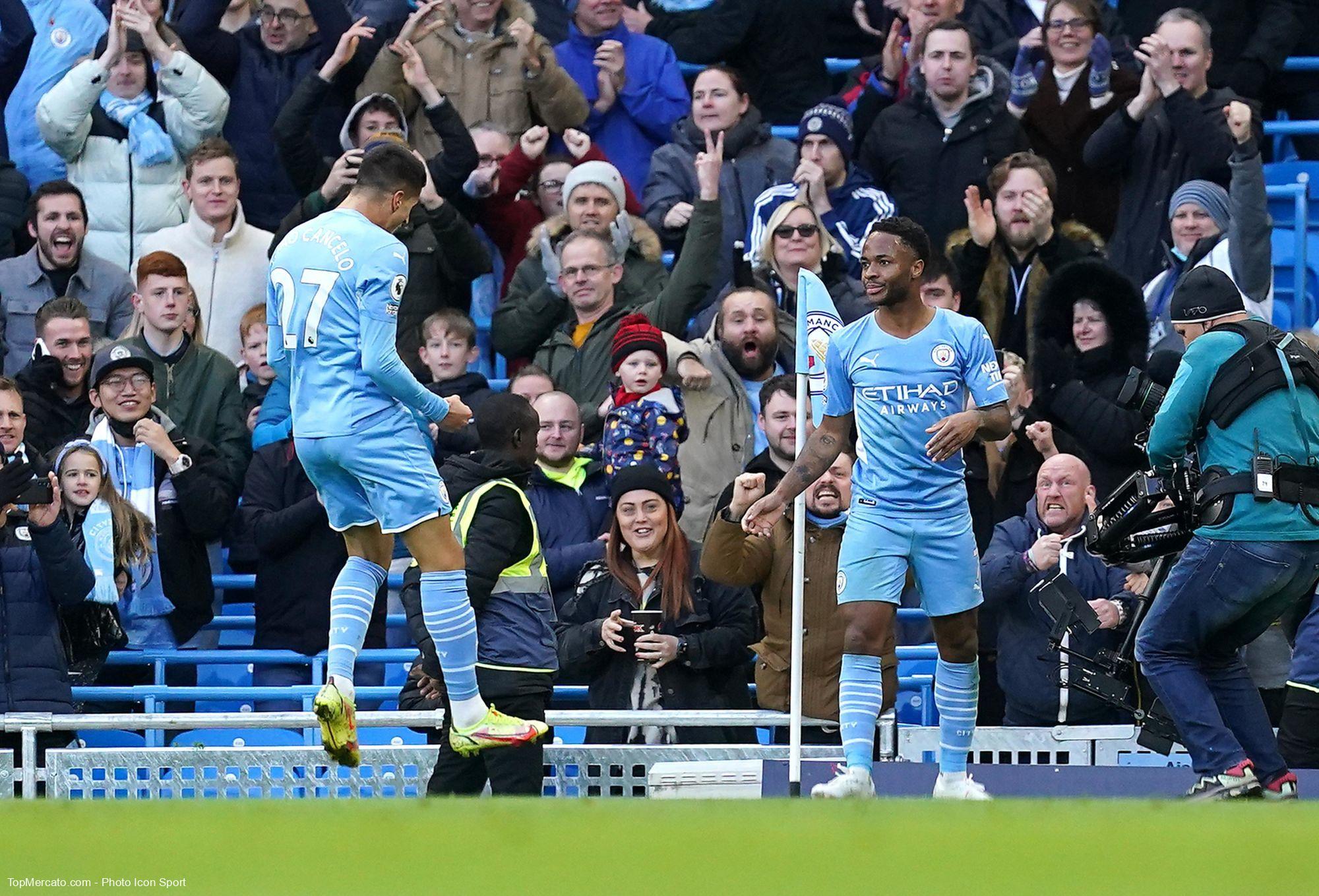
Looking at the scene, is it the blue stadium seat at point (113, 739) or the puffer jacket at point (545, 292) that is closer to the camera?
the blue stadium seat at point (113, 739)

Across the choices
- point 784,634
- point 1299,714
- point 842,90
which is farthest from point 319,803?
point 842,90

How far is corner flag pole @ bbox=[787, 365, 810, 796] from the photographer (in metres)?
8.38

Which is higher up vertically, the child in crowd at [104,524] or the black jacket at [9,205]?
the black jacket at [9,205]

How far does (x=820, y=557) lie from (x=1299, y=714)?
2.23m

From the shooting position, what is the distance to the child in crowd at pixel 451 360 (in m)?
11.6

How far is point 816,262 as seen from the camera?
11.9 m

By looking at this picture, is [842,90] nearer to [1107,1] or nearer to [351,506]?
[1107,1]

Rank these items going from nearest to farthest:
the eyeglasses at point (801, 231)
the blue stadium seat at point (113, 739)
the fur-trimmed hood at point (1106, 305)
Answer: the blue stadium seat at point (113, 739), the fur-trimmed hood at point (1106, 305), the eyeglasses at point (801, 231)

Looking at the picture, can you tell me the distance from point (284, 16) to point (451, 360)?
10.4ft

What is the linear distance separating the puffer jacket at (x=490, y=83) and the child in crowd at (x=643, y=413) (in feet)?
8.19

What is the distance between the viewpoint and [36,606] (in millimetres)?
10070

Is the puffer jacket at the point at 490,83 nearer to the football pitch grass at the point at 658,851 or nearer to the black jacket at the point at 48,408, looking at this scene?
the black jacket at the point at 48,408

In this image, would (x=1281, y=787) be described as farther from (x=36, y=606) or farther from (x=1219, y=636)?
(x=36, y=606)

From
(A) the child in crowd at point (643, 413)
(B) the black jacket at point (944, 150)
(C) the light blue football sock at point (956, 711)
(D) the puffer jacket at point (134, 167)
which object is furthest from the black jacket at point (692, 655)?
(D) the puffer jacket at point (134, 167)
